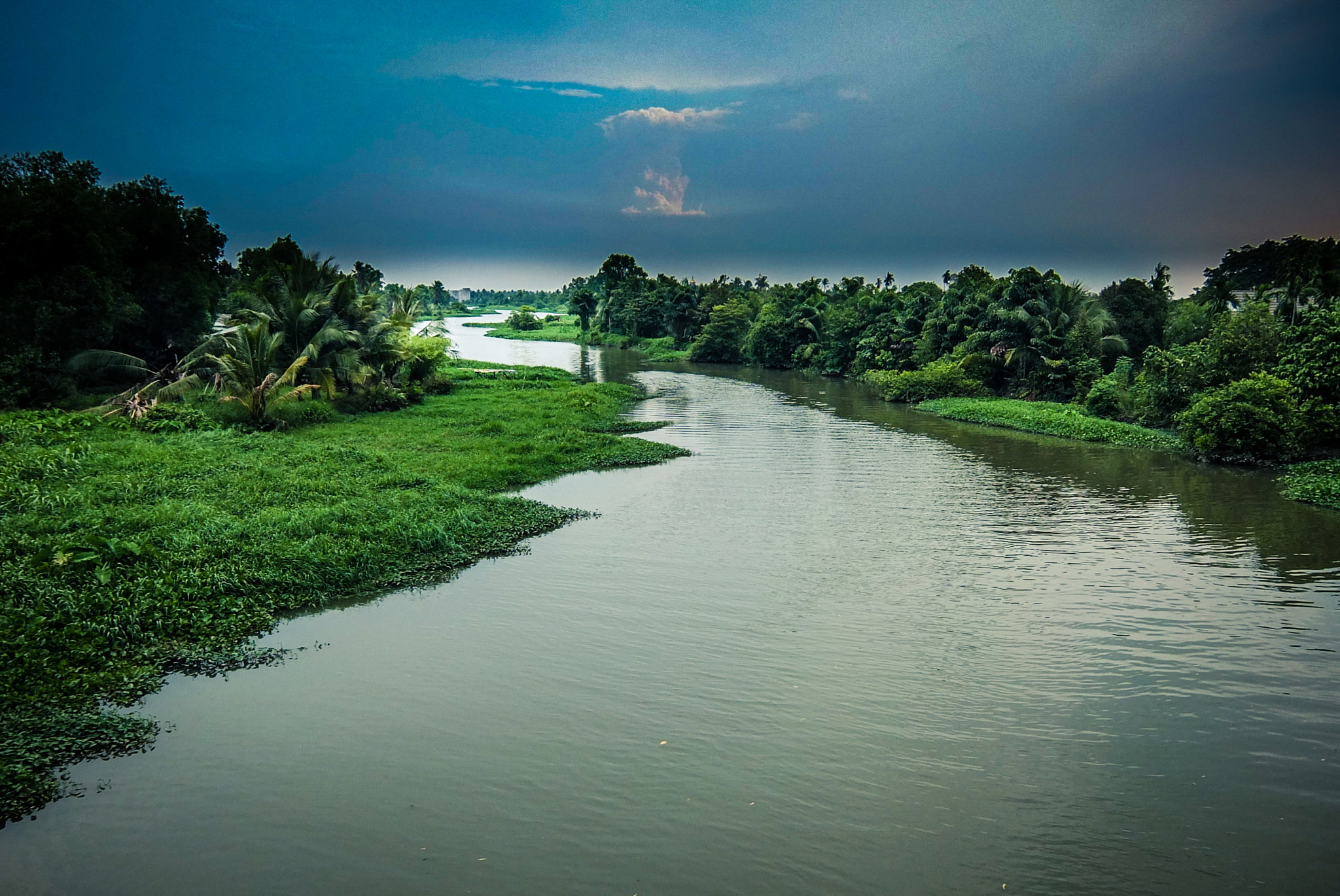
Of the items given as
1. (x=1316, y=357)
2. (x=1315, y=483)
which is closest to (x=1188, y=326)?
(x=1316, y=357)

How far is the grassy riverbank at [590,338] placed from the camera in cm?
6798

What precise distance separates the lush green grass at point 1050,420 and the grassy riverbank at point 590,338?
33.1 metres

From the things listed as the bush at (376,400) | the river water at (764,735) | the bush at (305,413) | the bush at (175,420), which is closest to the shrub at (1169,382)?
the river water at (764,735)

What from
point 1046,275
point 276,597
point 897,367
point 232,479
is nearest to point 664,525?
point 276,597

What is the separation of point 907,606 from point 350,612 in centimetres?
794

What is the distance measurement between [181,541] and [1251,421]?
25124 mm

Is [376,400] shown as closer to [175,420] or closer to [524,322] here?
[175,420]

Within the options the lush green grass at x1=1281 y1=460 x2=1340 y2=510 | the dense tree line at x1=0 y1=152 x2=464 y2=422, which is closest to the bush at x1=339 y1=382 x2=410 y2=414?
the dense tree line at x1=0 y1=152 x2=464 y2=422

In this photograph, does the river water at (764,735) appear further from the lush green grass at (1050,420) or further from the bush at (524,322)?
the bush at (524,322)

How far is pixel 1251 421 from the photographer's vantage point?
68.3ft

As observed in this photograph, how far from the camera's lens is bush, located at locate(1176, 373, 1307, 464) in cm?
2047

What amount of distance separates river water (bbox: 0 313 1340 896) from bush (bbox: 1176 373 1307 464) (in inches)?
309

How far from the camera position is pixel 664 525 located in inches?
596

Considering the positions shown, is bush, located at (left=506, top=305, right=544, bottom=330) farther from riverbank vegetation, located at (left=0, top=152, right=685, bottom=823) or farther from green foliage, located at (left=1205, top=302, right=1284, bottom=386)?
green foliage, located at (left=1205, top=302, right=1284, bottom=386)
